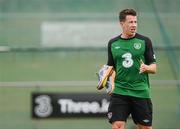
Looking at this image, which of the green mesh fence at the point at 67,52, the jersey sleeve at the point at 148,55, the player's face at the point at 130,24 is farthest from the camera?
the green mesh fence at the point at 67,52

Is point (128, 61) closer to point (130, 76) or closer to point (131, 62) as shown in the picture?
point (131, 62)

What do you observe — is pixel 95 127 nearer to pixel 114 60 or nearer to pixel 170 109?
pixel 170 109

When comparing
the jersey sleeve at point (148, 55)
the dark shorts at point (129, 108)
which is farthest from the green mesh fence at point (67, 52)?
the jersey sleeve at point (148, 55)

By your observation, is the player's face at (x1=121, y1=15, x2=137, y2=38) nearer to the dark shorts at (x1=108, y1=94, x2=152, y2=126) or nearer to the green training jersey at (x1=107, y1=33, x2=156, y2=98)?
the green training jersey at (x1=107, y1=33, x2=156, y2=98)

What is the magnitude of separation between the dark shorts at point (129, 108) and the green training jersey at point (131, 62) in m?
0.06

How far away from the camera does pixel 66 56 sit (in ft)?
39.9

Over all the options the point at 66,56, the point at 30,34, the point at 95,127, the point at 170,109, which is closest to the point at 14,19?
the point at 30,34

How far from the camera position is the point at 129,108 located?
8141 millimetres

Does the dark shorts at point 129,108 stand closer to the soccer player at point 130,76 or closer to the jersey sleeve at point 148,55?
the soccer player at point 130,76

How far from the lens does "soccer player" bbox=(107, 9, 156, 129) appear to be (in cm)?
798

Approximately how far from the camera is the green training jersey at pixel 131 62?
7.99m

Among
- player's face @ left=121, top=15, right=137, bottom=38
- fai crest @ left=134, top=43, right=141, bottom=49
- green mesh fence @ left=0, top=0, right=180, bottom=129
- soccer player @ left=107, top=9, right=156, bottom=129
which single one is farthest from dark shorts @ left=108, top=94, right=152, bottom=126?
green mesh fence @ left=0, top=0, right=180, bottom=129

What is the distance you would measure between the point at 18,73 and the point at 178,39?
9.72ft

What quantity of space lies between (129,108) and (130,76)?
40cm
